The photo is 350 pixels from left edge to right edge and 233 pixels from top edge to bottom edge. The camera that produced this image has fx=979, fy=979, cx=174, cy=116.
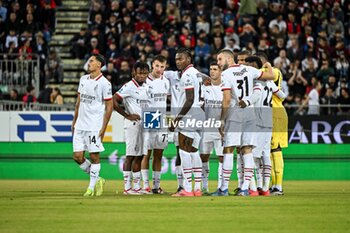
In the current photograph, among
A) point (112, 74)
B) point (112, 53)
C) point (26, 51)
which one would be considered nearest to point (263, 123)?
point (112, 74)

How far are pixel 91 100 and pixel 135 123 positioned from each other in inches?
51.4

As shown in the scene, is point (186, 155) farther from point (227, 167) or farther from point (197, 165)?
point (227, 167)

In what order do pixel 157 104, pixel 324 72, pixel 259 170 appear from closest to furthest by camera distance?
pixel 259 170
pixel 157 104
pixel 324 72

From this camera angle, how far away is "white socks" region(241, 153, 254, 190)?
722 inches

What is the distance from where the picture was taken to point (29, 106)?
95.4ft

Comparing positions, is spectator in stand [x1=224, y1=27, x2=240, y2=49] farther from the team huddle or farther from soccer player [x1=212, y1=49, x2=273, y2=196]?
soccer player [x1=212, y1=49, x2=273, y2=196]

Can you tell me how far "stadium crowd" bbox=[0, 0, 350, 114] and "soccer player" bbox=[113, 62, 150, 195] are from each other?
35.0 feet

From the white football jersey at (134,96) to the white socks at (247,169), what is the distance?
8.37 feet

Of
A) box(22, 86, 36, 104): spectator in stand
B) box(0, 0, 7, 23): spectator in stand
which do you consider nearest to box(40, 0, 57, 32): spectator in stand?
box(0, 0, 7, 23): spectator in stand

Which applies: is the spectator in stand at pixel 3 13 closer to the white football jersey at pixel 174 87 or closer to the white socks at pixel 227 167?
the white football jersey at pixel 174 87

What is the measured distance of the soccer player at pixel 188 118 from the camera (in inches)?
706

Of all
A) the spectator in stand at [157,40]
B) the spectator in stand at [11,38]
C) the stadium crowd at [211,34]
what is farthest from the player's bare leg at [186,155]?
the spectator in stand at [11,38]

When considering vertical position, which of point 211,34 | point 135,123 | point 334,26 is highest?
point 334,26

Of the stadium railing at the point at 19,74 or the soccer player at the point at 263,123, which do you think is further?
the stadium railing at the point at 19,74
